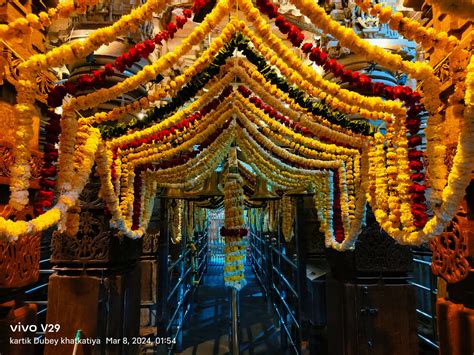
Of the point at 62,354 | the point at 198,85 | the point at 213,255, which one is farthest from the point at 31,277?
the point at 213,255

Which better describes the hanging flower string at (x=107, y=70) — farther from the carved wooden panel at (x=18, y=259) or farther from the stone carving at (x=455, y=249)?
the stone carving at (x=455, y=249)

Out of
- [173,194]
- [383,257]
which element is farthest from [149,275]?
[383,257]

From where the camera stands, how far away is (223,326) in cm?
663

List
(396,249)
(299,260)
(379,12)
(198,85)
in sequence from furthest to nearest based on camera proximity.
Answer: (299,260)
(396,249)
(198,85)
(379,12)

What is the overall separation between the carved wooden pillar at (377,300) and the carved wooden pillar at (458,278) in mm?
1108

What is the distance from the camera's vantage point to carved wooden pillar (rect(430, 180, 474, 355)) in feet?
5.33

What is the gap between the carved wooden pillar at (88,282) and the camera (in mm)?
2744

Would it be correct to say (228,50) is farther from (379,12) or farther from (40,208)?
(40,208)

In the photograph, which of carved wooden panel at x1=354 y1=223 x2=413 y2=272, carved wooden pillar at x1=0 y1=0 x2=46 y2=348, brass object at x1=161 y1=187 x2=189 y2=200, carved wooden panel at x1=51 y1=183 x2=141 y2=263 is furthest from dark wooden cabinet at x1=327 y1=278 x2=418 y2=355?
carved wooden pillar at x1=0 y1=0 x2=46 y2=348

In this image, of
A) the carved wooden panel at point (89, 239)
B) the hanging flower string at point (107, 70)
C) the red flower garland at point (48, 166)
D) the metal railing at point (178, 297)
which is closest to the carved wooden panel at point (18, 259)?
the red flower garland at point (48, 166)

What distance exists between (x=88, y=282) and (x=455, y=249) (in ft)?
8.90

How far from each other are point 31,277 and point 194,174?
196cm

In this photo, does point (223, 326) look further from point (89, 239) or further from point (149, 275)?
point (89, 239)

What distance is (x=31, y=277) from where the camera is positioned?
1.94m
